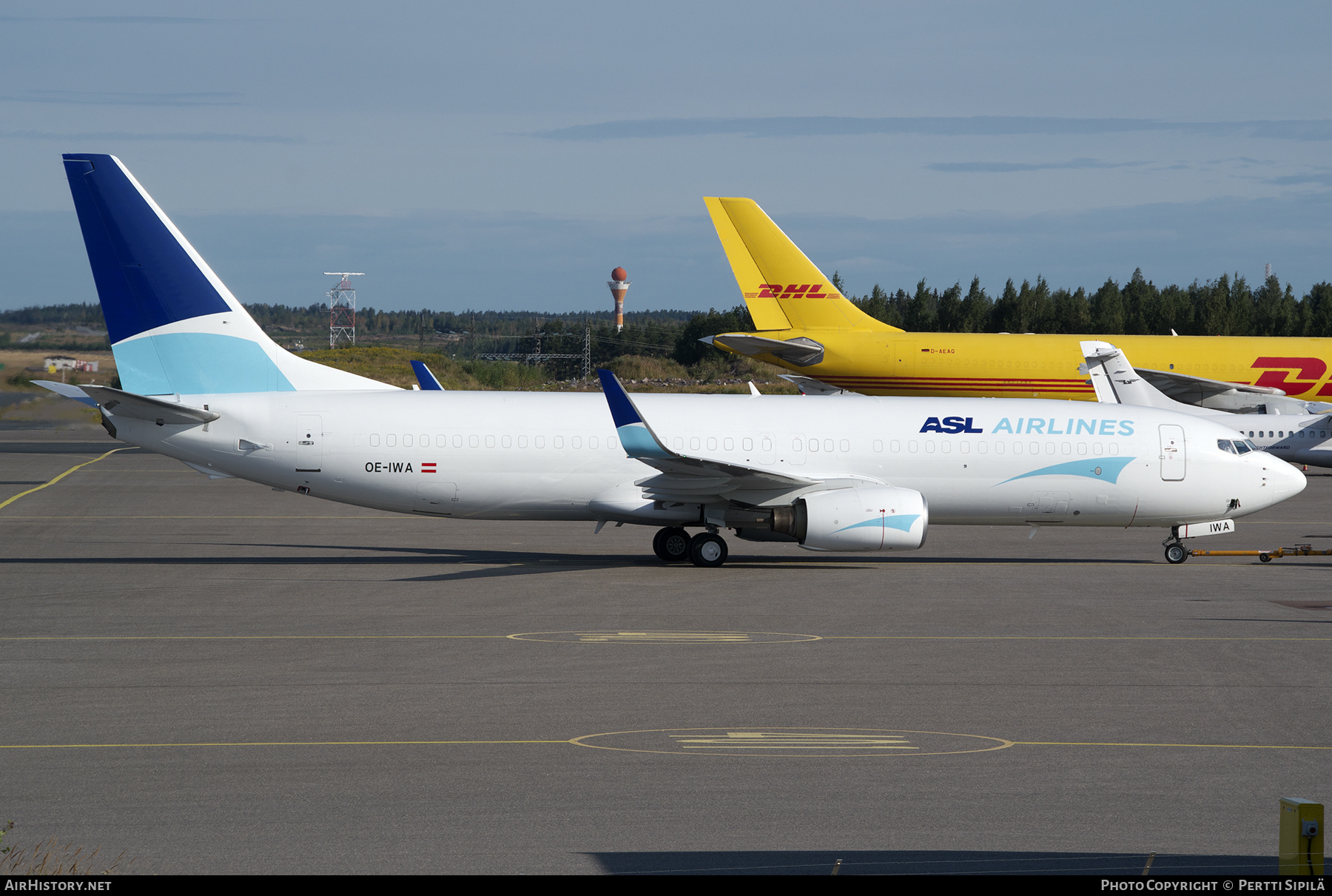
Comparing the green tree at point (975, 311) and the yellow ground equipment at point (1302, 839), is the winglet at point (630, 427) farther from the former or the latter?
the green tree at point (975, 311)

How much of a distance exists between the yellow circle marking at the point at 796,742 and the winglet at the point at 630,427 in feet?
33.7

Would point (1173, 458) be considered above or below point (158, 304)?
below

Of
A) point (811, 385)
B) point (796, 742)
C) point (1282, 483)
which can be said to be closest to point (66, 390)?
point (796, 742)

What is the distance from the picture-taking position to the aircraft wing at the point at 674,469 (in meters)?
22.3

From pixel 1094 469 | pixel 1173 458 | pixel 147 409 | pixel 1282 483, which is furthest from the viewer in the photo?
pixel 1282 483

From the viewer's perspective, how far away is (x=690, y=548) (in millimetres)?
25000

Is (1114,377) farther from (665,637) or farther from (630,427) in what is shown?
(665,637)

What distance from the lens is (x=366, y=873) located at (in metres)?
8.34

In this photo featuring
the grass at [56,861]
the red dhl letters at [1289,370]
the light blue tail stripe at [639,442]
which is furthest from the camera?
the red dhl letters at [1289,370]

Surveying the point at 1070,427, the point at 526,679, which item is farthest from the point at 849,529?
the point at 526,679

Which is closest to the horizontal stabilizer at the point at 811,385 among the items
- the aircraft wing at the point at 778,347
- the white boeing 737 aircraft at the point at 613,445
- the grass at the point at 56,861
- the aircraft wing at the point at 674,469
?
the aircraft wing at the point at 778,347

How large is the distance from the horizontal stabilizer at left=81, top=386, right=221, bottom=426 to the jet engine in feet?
38.2

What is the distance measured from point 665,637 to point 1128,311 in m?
116

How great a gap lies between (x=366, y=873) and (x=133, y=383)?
1853 centimetres
